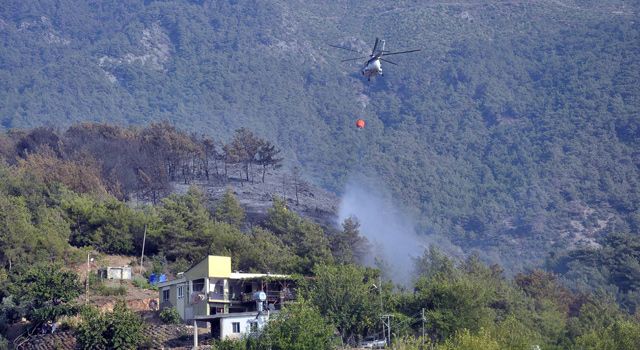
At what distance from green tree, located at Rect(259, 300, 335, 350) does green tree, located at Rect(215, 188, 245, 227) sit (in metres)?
44.8

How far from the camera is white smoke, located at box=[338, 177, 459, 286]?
124250mm


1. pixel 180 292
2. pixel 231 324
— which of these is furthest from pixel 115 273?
pixel 231 324

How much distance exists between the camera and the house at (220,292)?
68188 mm

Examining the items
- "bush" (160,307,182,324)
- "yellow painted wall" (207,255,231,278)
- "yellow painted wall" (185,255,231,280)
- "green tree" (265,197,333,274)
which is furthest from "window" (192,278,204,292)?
"green tree" (265,197,333,274)

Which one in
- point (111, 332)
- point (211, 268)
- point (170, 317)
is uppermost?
point (211, 268)

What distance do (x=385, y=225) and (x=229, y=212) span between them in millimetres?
62628

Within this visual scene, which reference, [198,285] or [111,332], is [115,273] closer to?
[198,285]

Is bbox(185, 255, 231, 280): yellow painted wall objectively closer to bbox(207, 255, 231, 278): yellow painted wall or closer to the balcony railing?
bbox(207, 255, 231, 278): yellow painted wall

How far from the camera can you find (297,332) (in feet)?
187

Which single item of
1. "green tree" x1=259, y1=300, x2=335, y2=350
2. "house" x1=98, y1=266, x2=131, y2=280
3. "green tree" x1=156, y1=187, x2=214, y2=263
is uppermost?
"green tree" x1=156, y1=187, x2=214, y2=263

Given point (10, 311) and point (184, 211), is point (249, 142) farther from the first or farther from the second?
point (10, 311)

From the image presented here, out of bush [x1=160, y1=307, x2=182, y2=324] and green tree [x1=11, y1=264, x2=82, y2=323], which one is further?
bush [x1=160, y1=307, x2=182, y2=324]

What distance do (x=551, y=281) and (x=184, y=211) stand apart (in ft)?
130

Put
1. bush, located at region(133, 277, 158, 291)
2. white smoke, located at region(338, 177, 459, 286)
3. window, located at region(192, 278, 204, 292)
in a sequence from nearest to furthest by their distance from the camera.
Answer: window, located at region(192, 278, 204, 292) → bush, located at region(133, 277, 158, 291) → white smoke, located at region(338, 177, 459, 286)
